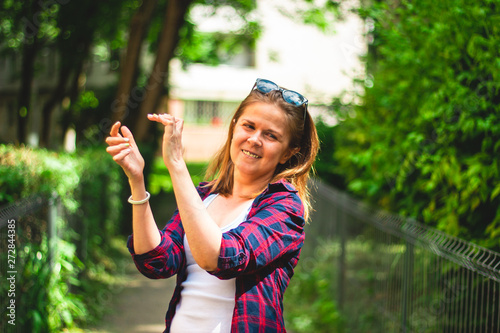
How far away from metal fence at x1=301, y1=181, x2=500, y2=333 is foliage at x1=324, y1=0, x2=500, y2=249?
246 mm

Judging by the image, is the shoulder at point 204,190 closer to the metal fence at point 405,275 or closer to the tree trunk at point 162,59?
the metal fence at point 405,275

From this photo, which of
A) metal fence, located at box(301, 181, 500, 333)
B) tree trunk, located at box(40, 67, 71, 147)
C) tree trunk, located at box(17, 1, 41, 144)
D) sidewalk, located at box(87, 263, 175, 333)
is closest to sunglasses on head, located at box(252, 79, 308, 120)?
metal fence, located at box(301, 181, 500, 333)

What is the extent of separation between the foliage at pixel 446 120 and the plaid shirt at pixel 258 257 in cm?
160

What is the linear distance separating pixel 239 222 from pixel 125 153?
1.69 ft

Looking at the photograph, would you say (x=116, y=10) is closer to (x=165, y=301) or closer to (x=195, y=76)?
(x=165, y=301)

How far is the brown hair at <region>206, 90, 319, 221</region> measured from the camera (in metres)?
2.06

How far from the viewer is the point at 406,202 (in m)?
4.30

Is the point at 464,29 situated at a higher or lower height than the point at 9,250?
higher

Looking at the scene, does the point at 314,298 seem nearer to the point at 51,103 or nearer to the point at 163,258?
the point at 163,258

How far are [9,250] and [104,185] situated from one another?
14.2 ft

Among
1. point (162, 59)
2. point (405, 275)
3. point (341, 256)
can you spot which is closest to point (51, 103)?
point (162, 59)

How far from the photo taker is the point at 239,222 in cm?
198

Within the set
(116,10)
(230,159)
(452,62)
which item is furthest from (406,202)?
(116,10)

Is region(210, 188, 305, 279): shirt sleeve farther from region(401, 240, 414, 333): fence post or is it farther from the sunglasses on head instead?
region(401, 240, 414, 333): fence post
